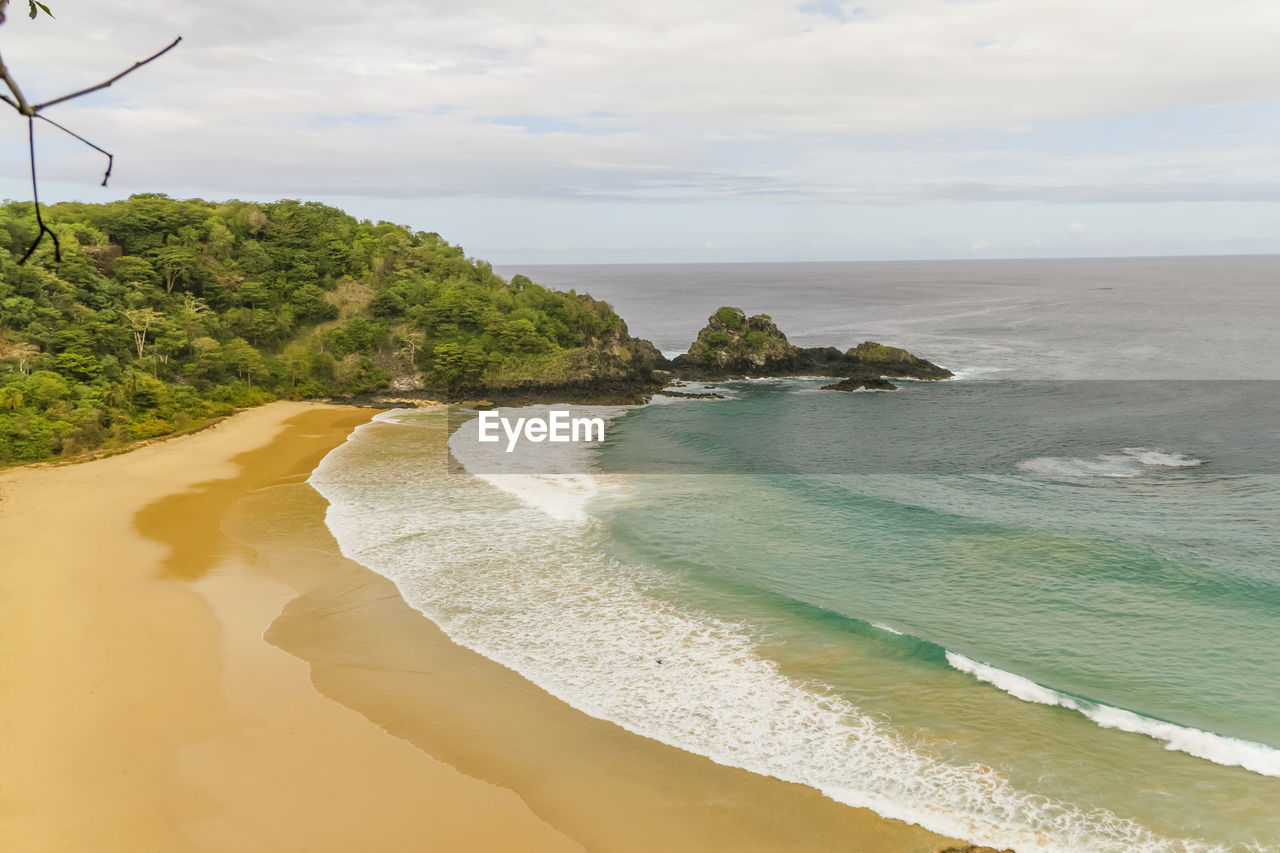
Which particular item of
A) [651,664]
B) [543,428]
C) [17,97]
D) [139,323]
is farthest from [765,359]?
[17,97]

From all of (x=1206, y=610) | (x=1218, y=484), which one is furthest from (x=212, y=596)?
(x=1218, y=484)

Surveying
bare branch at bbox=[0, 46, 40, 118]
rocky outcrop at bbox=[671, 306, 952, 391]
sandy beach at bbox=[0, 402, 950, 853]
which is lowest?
sandy beach at bbox=[0, 402, 950, 853]

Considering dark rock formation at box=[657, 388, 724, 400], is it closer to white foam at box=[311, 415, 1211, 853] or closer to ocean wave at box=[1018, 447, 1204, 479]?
ocean wave at box=[1018, 447, 1204, 479]

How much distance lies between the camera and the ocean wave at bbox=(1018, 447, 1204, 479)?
101ft

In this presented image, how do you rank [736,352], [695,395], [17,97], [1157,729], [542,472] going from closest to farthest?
[17,97] < [1157,729] < [542,472] < [695,395] < [736,352]

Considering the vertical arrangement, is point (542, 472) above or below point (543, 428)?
below

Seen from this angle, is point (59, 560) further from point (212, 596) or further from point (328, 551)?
point (328, 551)

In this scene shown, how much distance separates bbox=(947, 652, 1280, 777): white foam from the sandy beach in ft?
15.8

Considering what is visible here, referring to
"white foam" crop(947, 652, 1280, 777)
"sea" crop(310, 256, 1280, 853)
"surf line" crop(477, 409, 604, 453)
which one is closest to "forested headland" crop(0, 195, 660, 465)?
"surf line" crop(477, 409, 604, 453)

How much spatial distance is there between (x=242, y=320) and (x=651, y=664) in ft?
145

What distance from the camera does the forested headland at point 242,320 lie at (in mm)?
37500

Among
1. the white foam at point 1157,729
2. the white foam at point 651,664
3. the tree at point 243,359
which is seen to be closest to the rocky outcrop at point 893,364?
the white foam at point 651,664

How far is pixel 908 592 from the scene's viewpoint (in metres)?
19.2

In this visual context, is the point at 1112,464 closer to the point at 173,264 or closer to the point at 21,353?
the point at 21,353
